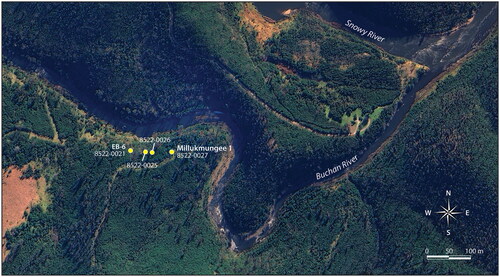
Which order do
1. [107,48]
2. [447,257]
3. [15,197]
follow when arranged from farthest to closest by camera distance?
1. [107,48]
2. [15,197]
3. [447,257]

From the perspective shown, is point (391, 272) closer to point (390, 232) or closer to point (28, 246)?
point (390, 232)

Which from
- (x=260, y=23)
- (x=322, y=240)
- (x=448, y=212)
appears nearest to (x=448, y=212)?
(x=448, y=212)

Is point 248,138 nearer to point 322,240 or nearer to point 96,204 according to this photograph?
point 322,240

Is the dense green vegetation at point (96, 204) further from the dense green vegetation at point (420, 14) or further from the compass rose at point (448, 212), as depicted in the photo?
the dense green vegetation at point (420, 14)

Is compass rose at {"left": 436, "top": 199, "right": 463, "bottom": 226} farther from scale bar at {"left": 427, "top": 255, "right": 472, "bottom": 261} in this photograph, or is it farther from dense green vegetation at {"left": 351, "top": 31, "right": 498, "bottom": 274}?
scale bar at {"left": 427, "top": 255, "right": 472, "bottom": 261}

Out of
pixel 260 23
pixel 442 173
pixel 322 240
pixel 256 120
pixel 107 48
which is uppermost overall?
pixel 260 23
